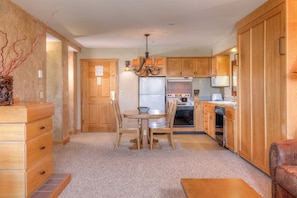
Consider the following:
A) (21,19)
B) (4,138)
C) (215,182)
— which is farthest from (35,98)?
(215,182)

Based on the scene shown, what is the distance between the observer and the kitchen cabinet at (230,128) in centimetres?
430

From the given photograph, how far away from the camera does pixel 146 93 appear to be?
6.68m

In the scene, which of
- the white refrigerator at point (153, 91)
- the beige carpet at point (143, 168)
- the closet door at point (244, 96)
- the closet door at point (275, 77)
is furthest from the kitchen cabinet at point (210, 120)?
the closet door at point (275, 77)

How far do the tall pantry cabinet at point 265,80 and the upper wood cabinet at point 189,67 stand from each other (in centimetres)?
251

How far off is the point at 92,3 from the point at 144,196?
2.52 m

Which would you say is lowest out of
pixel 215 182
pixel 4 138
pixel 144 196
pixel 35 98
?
pixel 144 196

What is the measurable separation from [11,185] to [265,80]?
10.3 ft

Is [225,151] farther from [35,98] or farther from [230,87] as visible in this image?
[35,98]

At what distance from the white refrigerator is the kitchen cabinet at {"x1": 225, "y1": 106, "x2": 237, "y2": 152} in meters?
2.27

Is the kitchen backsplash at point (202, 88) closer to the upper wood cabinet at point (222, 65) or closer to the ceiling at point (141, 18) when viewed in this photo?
the upper wood cabinet at point (222, 65)

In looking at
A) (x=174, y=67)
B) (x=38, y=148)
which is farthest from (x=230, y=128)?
(x=38, y=148)

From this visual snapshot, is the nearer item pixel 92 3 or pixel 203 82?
pixel 92 3

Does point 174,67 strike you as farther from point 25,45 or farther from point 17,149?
point 17,149

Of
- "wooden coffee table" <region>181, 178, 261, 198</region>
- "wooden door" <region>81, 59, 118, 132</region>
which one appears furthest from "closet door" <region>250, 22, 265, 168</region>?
"wooden door" <region>81, 59, 118, 132</region>
